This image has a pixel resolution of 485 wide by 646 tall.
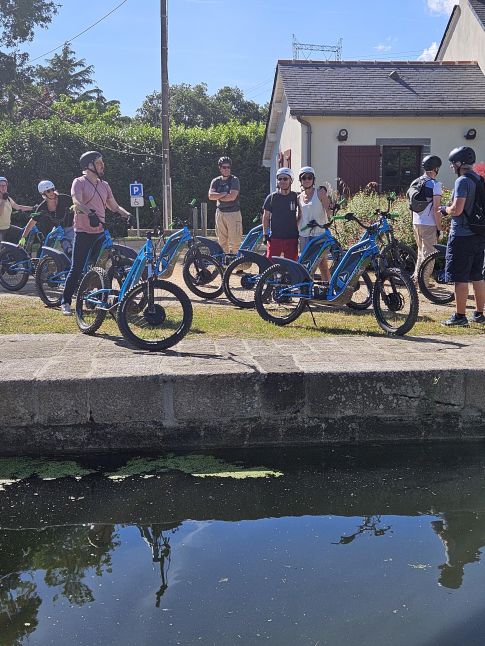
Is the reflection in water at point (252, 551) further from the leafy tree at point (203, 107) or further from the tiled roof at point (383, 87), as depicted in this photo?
the leafy tree at point (203, 107)

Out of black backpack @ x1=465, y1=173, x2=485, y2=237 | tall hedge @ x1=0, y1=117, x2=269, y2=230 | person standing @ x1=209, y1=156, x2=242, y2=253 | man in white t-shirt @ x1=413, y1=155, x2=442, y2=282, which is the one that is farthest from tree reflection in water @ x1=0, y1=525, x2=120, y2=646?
tall hedge @ x1=0, y1=117, x2=269, y2=230

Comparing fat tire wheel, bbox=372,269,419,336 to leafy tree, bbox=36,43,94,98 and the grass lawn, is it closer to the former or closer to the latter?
the grass lawn

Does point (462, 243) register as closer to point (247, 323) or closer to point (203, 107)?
point (247, 323)

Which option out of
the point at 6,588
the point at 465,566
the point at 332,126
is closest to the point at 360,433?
the point at 465,566

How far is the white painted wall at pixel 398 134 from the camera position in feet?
60.9

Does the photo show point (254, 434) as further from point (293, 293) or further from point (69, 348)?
point (293, 293)

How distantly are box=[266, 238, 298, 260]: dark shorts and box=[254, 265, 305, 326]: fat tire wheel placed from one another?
1177 mm

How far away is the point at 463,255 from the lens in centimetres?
711

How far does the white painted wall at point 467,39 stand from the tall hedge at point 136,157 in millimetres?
7372

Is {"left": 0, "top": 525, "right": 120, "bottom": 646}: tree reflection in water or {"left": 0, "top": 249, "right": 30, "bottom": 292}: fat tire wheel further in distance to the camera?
{"left": 0, "top": 249, "right": 30, "bottom": 292}: fat tire wheel

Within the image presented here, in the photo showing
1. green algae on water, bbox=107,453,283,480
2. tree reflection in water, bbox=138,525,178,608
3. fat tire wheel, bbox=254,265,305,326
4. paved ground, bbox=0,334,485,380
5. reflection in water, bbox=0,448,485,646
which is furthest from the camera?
fat tire wheel, bbox=254,265,305,326

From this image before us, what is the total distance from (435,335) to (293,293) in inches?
59.7

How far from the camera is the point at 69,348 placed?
20.3ft

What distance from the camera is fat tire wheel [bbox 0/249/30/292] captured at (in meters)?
10.7
